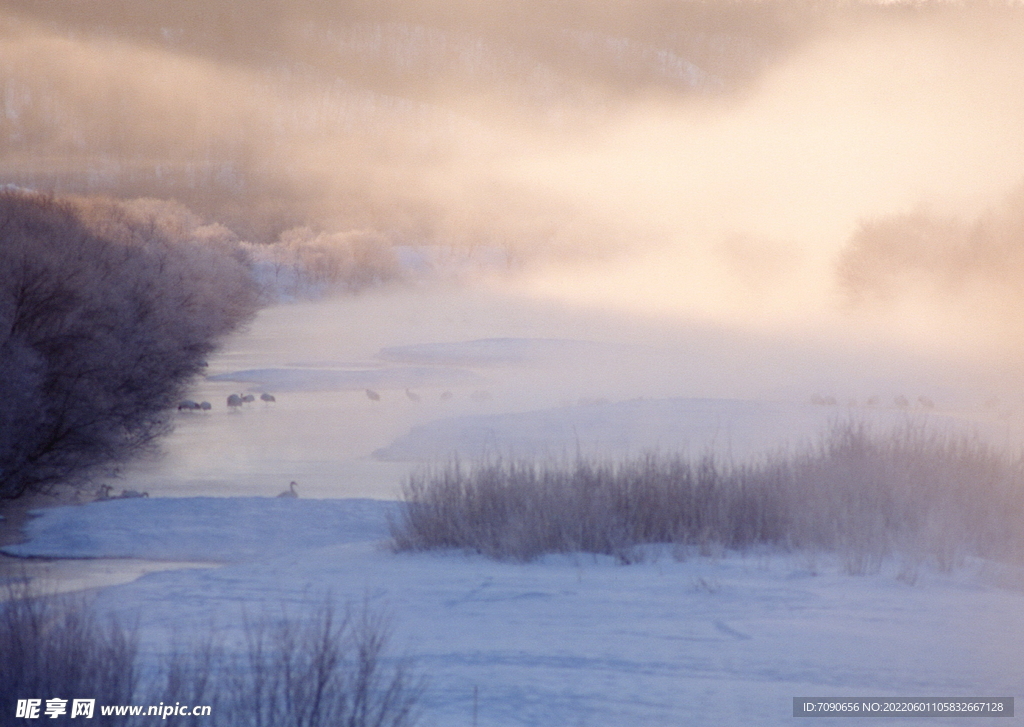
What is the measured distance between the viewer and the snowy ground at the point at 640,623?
16.3 feet

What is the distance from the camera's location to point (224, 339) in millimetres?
36031

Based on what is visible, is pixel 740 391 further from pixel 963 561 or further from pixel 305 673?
pixel 305 673

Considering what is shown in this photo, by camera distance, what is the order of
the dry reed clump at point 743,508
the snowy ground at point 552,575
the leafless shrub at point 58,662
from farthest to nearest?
the dry reed clump at point 743,508 → the snowy ground at point 552,575 → the leafless shrub at point 58,662

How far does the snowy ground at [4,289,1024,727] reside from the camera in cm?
516

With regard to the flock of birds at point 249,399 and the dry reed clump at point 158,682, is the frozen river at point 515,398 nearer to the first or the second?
the flock of birds at point 249,399

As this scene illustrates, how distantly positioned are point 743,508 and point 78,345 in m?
10.5

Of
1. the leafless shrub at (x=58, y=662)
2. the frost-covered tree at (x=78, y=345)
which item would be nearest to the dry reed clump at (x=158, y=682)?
the leafless shrub at (x=58, y=662)

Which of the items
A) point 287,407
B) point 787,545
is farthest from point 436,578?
point 287,407

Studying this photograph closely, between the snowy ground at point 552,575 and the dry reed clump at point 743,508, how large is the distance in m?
0.37

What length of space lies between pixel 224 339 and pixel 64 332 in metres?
21.7

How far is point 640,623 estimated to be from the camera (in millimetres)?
6223

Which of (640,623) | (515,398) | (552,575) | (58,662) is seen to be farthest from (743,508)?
(515,398)

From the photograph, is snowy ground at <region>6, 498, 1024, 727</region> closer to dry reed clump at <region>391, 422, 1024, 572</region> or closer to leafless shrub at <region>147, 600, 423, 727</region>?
dry reed clump at <region>391, 422, 1024, 572</region>

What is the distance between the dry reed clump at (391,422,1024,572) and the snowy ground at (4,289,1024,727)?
370mm
